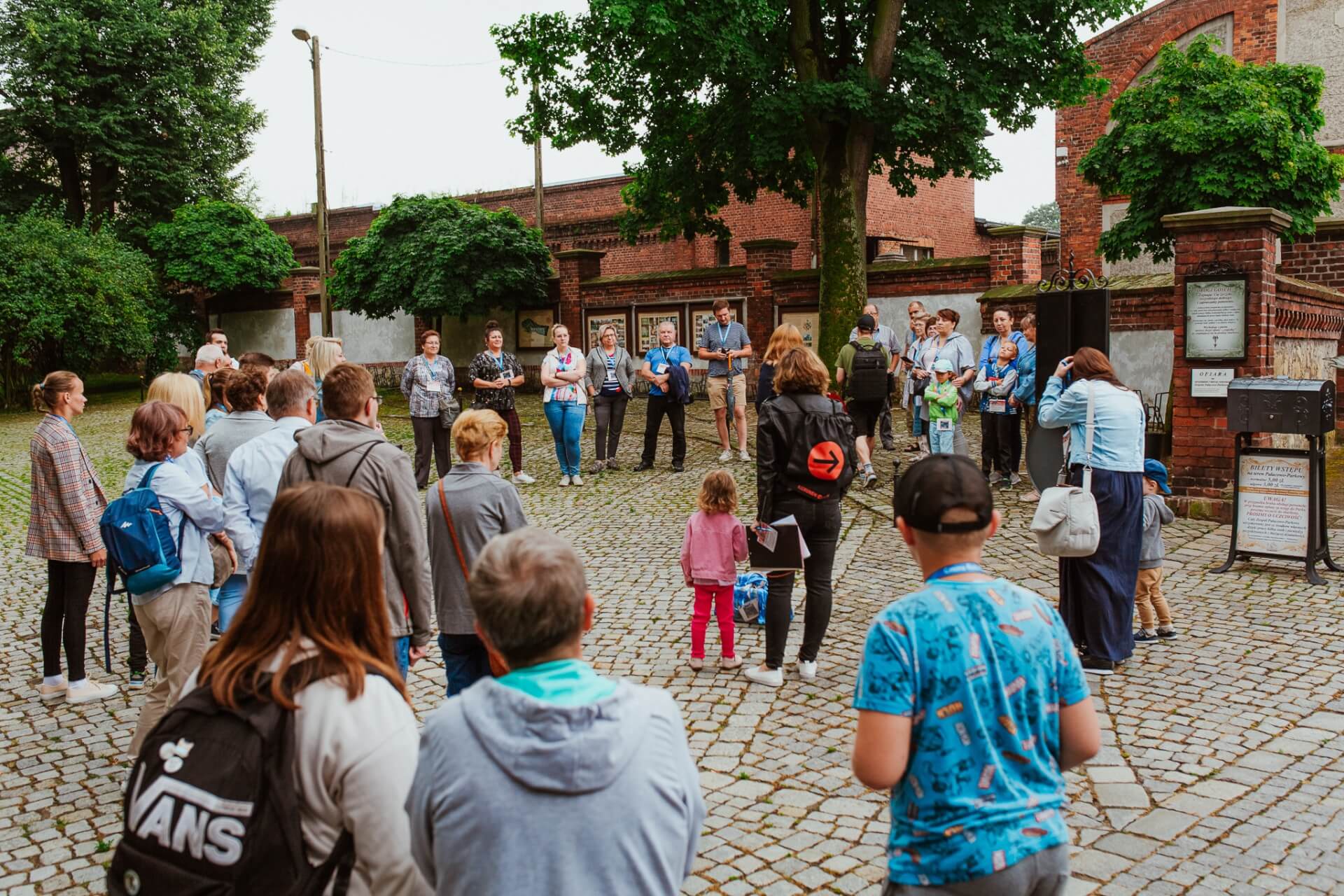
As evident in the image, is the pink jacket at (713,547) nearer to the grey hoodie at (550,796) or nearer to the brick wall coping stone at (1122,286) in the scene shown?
the grey hoodie at (550,796)

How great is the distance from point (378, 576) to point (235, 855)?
624 millimetres

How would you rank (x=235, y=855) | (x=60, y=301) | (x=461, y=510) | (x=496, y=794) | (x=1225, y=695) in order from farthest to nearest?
(x=60, y=301)
(x=1225, y=695)
(x=461, y=510)
(x=235, y=855)
(x=496, y=794)

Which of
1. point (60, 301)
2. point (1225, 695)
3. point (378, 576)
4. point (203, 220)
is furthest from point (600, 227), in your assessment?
point (378, 576)

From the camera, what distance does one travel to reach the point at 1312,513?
8391 mm

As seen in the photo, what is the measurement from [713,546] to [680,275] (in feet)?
55.6

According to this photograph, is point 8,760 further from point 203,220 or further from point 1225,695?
point 203,220

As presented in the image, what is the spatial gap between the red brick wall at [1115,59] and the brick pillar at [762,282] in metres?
8.75

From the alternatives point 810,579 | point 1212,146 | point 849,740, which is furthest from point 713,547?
point 1212,146

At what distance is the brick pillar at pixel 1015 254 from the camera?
18.1 metres

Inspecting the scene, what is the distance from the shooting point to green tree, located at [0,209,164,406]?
977 inches

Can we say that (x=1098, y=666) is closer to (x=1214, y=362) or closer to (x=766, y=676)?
(x=766, y=676)

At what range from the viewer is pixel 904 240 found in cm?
3197

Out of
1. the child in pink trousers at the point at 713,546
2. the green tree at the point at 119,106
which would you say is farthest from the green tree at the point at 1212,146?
the green tree at the point at 119,106

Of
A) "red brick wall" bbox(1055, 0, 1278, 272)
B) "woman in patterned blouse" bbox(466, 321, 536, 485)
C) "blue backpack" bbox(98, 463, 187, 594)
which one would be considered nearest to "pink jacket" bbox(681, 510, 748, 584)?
"blue backpack" bbox(98, 463, 187, 594)
